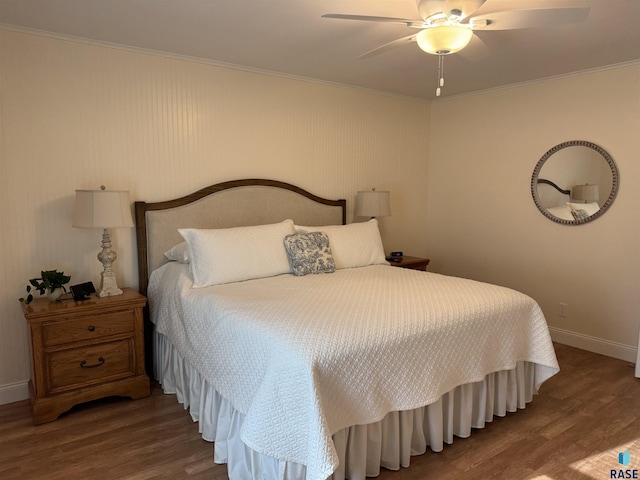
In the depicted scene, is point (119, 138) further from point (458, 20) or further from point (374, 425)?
point (374, 425)

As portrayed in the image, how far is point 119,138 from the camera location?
10.3 ft

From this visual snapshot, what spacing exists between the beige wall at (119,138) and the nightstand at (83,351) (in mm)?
352

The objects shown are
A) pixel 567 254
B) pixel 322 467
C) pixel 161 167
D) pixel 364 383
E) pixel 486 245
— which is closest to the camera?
pixel 322 467

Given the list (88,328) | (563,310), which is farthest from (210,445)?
(563,310)

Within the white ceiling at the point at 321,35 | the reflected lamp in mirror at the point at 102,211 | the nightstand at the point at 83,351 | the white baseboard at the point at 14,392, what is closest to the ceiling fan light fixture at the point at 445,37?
Answer: the white ceiling at the point at 321,35

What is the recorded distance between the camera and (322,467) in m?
1.67

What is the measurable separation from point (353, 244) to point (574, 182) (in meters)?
1.97

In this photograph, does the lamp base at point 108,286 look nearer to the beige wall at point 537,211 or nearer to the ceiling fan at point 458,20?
the ceiling fan at point 458,20

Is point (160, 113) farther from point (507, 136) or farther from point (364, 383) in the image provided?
point (507, 136)

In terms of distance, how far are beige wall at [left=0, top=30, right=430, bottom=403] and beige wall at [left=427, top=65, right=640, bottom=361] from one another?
1310 millimetres

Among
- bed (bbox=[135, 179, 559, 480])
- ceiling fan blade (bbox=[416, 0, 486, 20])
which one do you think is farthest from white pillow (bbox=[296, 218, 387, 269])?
ceiling fan blade (bbox=[416, 0, 486, 20])

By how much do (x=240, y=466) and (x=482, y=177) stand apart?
11.8 feet

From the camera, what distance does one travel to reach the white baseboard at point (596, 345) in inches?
141

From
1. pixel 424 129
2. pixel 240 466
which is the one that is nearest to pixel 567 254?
pixel 424 129
